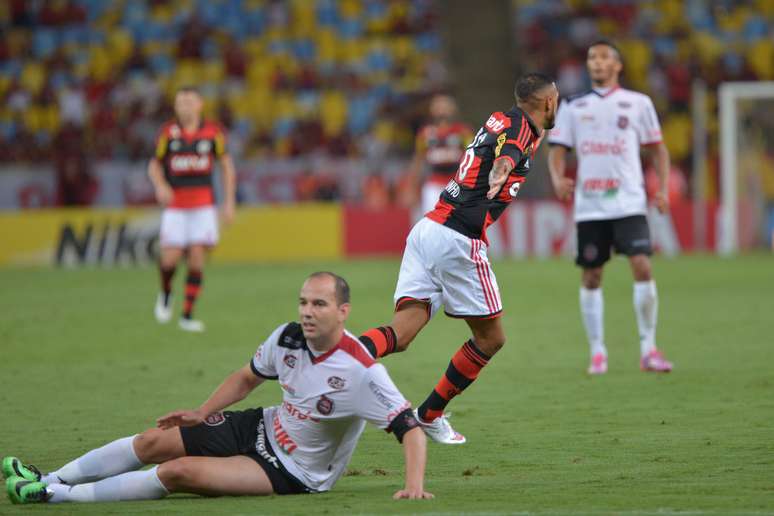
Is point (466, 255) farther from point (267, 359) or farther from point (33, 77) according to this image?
point (33, 77)

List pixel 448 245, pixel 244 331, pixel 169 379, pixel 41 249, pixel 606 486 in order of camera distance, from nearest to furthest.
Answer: pixel 606 486 → pixel 448 245 → pixel 169 379 → pixel 244 331 → pixel 41 249

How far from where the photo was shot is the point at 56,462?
23.1 feet

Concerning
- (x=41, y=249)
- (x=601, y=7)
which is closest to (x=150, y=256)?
(x=41, y=249)

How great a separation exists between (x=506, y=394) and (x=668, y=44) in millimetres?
21576

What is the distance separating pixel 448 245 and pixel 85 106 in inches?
887

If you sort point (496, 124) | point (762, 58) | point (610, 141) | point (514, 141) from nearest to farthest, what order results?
1. point (514, 141)
2. point (496, 124)
3. point (610, 141)
4. point (762, 58)

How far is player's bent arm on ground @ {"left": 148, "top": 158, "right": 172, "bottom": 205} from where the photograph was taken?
543 inches

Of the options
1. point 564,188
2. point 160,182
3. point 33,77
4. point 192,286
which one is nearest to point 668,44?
point 33,77

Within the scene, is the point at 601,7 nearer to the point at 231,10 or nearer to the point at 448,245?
the point at 231,10

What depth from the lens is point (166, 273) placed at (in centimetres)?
1391

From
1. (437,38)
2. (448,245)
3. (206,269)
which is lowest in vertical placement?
(206,269)

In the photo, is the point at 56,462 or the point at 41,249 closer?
the point at 56,462

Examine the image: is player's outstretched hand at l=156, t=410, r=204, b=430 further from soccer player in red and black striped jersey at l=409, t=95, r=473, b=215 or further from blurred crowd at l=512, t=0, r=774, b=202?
blurred crowd at l=512, t=0, r=774, b=202

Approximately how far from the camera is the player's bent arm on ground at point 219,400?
228 inches
